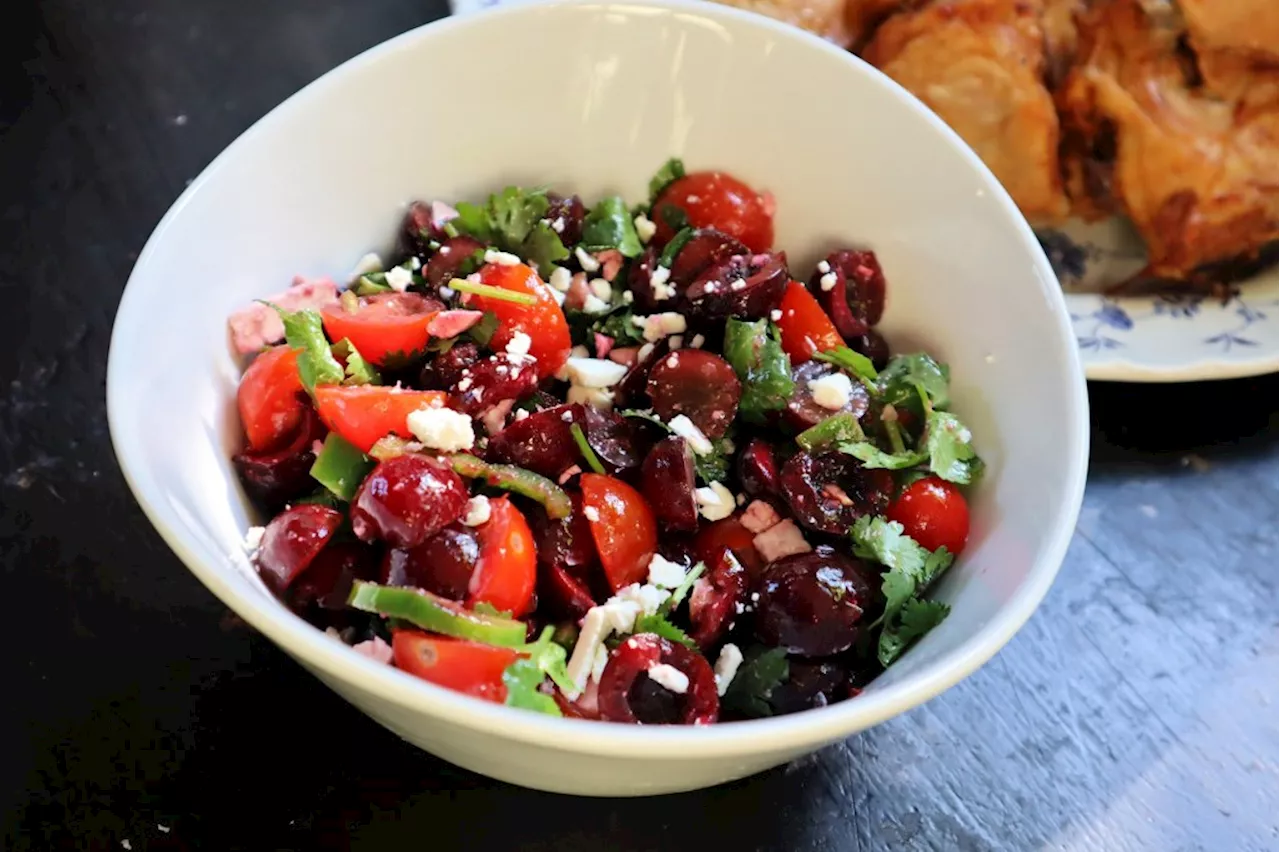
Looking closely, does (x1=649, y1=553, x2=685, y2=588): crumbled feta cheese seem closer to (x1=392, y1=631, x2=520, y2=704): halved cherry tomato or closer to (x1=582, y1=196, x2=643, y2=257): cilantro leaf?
(x1=392, y1=631, x2=520, y2=704): halved cherry tomato

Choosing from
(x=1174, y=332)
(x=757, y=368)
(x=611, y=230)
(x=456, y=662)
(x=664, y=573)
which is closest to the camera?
(x=456, y=662)

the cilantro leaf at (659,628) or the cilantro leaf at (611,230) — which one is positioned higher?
the cilantro leaf at (611,230)

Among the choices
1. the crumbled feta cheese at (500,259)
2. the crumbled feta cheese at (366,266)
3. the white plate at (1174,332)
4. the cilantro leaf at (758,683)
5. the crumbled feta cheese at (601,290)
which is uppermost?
the crumbled feta cheese at (500,259)

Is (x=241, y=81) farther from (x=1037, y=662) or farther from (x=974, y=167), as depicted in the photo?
(x=1037, y=662)

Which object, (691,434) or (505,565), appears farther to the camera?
(691,434)

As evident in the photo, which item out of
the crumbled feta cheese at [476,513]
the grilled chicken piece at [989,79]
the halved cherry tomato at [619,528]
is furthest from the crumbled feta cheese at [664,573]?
the grilled chicken piece at [989,79]

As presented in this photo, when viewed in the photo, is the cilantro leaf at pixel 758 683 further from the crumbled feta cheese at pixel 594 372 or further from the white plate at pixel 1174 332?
the white plate at pixel 1174 332

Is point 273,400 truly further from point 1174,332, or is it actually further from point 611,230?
point 1174,332

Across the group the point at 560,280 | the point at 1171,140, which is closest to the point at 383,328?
the point at 560,280
